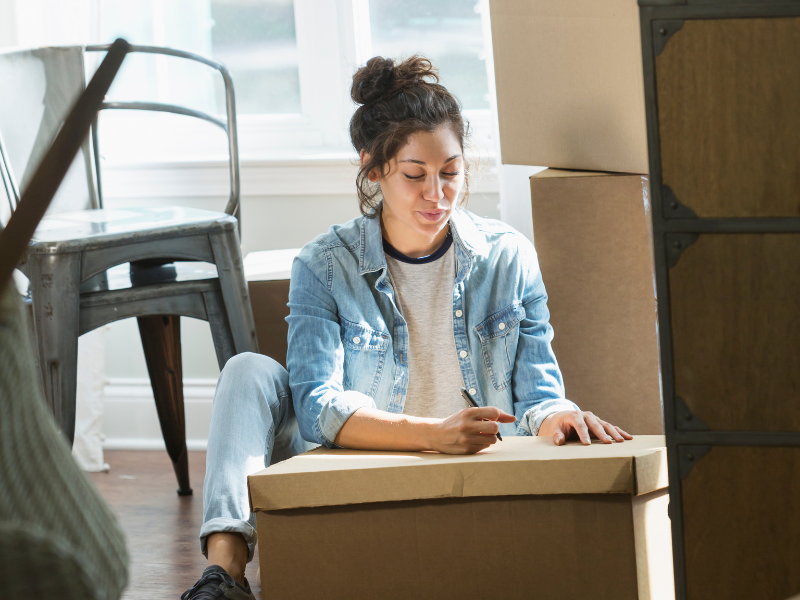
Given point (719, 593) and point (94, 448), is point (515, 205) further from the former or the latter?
point (94, 448)

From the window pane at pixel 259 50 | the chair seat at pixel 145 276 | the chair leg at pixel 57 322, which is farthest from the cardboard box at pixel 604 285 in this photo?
the window pane at pixel 259 50

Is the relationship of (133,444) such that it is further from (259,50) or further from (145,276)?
(259,50)

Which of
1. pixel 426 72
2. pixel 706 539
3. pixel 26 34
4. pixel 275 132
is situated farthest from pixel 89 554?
pixel 26 34

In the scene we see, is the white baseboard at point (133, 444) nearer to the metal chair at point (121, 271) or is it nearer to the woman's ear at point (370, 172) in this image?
the metal chair at point (121, 271)

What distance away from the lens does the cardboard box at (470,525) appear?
93 centimetres

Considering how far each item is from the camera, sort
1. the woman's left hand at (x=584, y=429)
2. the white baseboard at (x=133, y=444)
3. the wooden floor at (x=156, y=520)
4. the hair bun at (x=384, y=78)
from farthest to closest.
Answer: the white baseboard at (x=133, y=444)
the wooden floor at (x=156, y=520)
the hair bun at (x=384, y=78)
the woman's left hand at (x=584, y=429)

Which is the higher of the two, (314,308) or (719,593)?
(314,308)

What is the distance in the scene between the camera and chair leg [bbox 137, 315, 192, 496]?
5.91ft

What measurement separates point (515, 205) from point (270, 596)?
0.89 meters

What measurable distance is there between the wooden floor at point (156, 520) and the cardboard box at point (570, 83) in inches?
31.8

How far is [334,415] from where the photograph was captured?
1147mm

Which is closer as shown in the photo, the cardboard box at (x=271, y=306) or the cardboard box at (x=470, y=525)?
the cardboard box at (x=470, y=525)

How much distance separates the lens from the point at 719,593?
875 millimetres

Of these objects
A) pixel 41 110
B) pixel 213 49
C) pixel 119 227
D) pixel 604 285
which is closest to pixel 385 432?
pixel 604 285
